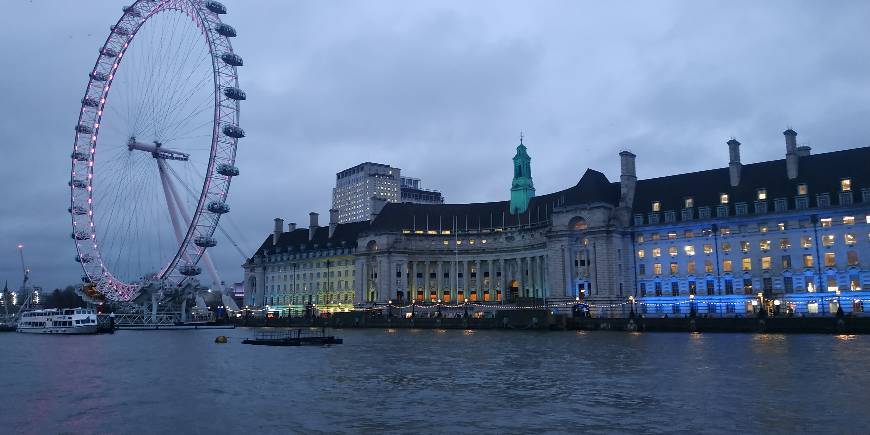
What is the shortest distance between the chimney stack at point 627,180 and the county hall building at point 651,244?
0.78 ft

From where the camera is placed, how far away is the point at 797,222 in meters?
114

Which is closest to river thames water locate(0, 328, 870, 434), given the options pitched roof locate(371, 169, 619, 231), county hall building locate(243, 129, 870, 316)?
county hall building locate(243, 129, 870, 316)

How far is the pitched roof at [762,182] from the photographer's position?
367 feet

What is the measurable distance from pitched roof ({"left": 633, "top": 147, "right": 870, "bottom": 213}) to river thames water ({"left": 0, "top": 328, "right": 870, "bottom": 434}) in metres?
51.4

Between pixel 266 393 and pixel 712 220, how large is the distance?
323 ft

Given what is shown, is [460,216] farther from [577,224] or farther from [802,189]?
[802,189]

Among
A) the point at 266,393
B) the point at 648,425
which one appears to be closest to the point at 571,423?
the point at 648,425

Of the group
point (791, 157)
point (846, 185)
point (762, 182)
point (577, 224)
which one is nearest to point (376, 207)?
point (577, 224)

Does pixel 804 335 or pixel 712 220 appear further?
pixel 712 220

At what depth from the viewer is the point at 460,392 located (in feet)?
133

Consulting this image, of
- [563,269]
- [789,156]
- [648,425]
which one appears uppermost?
[789,156]

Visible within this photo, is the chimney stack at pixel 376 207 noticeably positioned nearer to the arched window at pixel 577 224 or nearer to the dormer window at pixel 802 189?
the arched window at pixel 577 224

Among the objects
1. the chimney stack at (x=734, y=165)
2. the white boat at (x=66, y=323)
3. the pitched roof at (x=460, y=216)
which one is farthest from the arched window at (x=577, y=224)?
the white boat at (x=66, y=323)

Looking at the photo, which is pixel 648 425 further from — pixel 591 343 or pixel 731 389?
pixel 591 343
